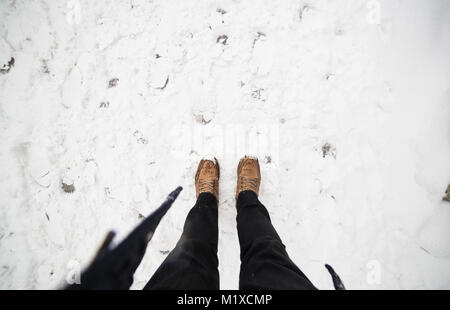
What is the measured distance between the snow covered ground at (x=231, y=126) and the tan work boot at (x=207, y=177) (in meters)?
0.11

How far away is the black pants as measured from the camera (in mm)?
1144

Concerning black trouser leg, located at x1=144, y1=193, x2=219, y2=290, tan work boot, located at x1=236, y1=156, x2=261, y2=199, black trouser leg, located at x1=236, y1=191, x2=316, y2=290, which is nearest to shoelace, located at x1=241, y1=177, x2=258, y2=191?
tan work boot, located at x1=236, y1=156, x2=261, y2=199

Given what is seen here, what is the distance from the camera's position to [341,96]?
1.94m

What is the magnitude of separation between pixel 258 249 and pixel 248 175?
65cm

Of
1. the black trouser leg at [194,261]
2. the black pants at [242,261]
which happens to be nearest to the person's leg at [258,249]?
the black pants at [242,261]

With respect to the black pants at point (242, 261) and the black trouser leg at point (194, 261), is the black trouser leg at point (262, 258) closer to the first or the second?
the black pants at point (242, 261)

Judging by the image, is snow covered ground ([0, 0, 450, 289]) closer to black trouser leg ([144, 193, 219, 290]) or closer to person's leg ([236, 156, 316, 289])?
person's leg ([236, 156, 316, 289])

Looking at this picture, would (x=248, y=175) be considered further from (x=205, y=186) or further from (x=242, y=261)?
(x=242, y=261)

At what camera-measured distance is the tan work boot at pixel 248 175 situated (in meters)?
1.87

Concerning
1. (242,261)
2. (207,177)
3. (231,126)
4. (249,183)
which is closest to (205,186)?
(207,177)

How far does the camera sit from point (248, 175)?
1880mm

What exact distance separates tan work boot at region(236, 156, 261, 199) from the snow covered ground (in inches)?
3.9

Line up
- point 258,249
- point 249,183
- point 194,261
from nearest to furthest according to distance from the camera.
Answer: point 194,261 < point 258,249 < point 249,183

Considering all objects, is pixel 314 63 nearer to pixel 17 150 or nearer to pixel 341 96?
pixel 341 96
